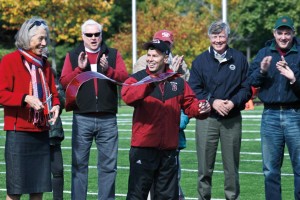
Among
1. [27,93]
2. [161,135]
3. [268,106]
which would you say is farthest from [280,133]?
[27,93]

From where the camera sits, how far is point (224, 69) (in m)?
11.2

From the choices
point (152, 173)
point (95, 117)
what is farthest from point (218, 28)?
point (152, 173)

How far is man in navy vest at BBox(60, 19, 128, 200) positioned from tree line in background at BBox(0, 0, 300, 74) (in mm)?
29796

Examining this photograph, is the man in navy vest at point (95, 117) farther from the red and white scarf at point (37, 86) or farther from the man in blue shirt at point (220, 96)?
the red and white scarf at point (37, 86)

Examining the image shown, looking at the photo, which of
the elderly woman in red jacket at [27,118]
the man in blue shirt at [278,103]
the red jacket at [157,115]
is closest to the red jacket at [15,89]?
the elderly woman in red jacket at [27,118]

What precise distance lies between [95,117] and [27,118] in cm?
168

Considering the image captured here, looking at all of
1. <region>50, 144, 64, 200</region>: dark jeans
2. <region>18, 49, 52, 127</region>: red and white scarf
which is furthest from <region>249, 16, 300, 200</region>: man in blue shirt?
<region>18, 49, 52, 127</region>: red and white scarf

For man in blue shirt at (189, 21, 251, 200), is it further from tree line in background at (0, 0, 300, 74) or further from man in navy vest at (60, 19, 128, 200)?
tree line in background at (0, 0, 300, 74)

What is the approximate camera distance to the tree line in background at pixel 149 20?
42.1 metres

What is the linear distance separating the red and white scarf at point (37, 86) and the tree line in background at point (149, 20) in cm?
3122

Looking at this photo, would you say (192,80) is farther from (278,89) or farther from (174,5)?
(174,5)

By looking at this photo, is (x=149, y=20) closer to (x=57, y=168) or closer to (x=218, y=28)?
(x=218, y=28)

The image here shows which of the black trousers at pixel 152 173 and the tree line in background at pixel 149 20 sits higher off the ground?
the tree line in background at pixel 149 20

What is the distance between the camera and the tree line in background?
42.1 m
